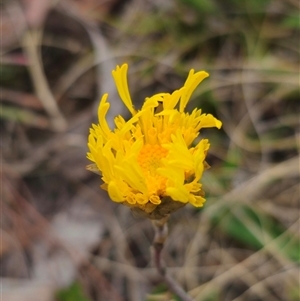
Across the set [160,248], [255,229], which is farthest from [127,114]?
[160,248]

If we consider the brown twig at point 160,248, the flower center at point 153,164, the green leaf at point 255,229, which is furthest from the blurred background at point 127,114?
the flower center at point 153,164

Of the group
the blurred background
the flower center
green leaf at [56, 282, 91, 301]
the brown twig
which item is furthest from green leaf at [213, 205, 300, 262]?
the flower center

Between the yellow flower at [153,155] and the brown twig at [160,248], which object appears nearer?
the yellow flower at [153,155]

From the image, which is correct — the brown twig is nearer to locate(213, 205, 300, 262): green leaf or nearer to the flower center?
the flower center

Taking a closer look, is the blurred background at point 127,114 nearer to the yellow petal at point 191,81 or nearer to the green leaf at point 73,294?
the green leaf at point 73,294

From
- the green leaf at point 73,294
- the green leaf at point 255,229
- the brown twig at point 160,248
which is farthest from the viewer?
the green leaf at point 255,229

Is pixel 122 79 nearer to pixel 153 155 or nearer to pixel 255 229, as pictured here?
pixel 153 155
